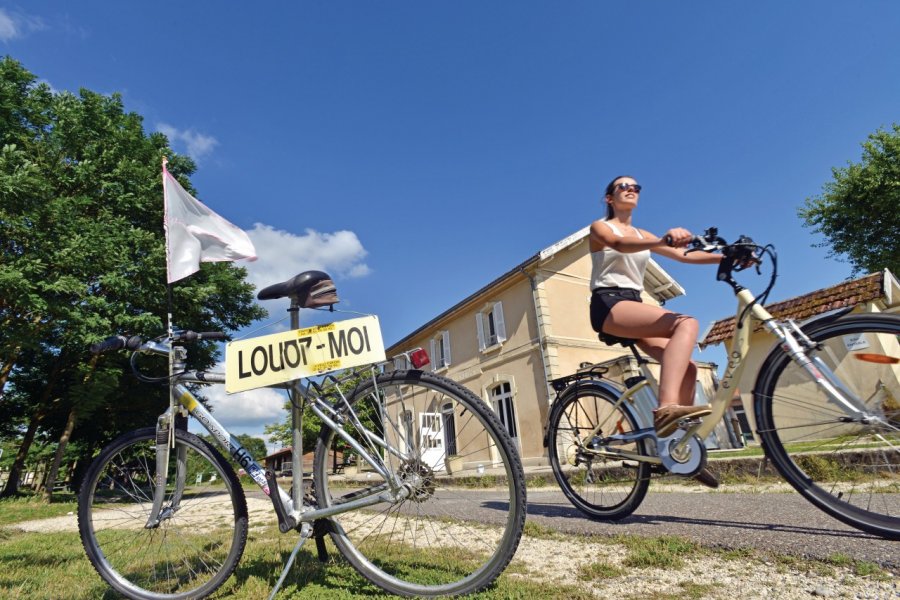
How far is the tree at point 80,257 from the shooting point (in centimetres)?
1029

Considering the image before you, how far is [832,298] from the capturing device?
10.7 meters

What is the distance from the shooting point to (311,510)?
7.04 feet

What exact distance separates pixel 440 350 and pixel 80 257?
13.8 meters

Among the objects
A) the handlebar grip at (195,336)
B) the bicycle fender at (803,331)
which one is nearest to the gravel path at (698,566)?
the bicycle fender at (803,331)

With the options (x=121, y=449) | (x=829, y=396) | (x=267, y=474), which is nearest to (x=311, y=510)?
(x=267, y=474)

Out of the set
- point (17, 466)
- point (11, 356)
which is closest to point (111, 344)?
point (11, 356)

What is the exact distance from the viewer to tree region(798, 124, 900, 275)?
16.6 m

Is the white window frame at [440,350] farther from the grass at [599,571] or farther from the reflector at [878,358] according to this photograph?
the reflector at [878,358]

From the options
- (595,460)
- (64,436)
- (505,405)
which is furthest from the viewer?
(505,405)

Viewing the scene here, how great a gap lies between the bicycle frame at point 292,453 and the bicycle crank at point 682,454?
1534 millimetres

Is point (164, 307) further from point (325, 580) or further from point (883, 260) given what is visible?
point (883, 260)

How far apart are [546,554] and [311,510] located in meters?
1.26

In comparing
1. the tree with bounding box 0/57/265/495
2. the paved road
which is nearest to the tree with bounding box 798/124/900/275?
the paved road

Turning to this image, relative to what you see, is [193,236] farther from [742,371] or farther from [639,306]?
[742,371]
